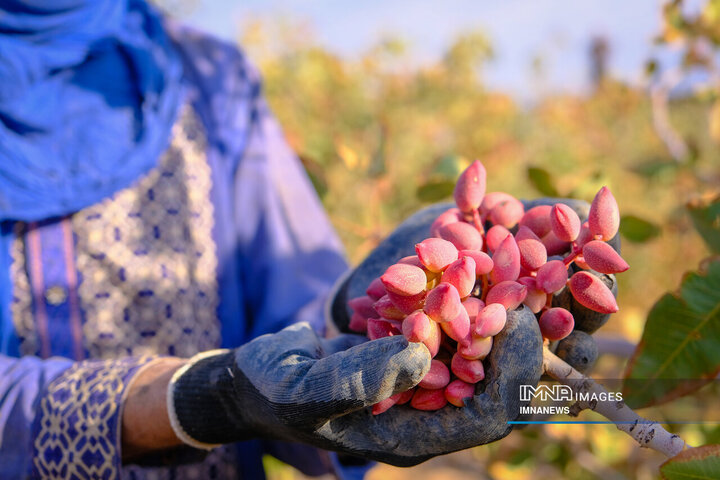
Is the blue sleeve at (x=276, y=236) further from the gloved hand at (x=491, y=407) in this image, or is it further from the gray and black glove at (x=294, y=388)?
the gloved hand at (x=491, y=407)

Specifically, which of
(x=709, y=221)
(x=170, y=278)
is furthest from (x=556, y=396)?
(x=170, y=278)

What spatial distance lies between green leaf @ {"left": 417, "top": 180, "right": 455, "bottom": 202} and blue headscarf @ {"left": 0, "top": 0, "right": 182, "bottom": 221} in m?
0.51

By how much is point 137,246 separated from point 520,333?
730 mm

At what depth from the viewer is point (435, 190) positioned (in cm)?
119

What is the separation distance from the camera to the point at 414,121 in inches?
174

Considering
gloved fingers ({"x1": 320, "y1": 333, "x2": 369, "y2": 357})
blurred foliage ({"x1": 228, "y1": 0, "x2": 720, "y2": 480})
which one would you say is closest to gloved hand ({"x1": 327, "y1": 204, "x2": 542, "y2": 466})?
gloved fingers ({"x1": 320, "y1": 333, "x2": 369, "y2": 357})

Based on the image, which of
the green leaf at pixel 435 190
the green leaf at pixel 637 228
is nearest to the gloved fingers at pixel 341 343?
the green leaf at pixel 435 190

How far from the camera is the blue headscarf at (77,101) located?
0.96m

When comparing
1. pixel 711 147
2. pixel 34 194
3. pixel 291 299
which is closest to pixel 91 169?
pixel 34 194

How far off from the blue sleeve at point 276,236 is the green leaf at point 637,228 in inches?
21.9

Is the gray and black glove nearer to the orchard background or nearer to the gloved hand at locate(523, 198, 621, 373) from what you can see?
the gloved hand at locate(523, 198, 621, 373)

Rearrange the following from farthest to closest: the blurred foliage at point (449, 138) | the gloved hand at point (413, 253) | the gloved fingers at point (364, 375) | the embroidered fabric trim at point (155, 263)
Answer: the blurred foliage at point (449, 138), the embroidered fabric trim at point (155, 263), the gloved hand at point (413, 253), the gloved fingers at point (364, 375)

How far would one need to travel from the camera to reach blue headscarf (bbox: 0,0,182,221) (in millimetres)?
958

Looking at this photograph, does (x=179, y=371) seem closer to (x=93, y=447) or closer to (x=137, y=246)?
(x=93, y=447)
